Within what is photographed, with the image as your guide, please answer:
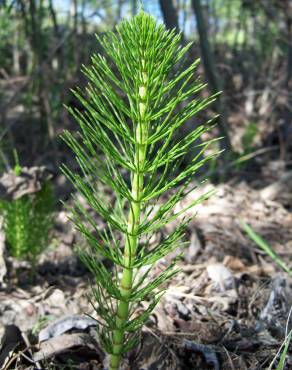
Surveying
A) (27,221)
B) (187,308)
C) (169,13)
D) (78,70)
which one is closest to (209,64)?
(169,13)

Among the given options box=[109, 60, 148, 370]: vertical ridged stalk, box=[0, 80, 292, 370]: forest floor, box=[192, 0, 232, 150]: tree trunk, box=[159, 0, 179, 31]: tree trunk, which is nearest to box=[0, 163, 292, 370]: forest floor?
box=[0, 80, 292, 370]: forest floor

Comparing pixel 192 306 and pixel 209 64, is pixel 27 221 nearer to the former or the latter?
pixel 192 306

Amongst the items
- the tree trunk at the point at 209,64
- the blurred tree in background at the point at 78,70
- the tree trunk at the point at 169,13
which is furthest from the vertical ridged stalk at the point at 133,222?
the tree trunk at the point at 209,64

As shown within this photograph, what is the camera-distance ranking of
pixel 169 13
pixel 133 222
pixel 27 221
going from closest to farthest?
pixel 133 222
pixel 27 221
pixel 169 13

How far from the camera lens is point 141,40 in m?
1.32

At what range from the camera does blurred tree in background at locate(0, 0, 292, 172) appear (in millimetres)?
4188

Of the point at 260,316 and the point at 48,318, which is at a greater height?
the point at 48,318

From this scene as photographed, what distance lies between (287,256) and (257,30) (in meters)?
4.76

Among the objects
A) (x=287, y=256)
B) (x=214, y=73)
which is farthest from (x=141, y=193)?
(x=214, y=73)

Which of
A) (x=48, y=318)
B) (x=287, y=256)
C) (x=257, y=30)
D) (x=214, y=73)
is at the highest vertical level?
(x=257, y=30)

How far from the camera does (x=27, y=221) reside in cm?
252

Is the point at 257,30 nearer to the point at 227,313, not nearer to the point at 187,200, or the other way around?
the point at 187,200

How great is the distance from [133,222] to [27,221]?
1243 mm

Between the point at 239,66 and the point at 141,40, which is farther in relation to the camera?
the point at 239,66
